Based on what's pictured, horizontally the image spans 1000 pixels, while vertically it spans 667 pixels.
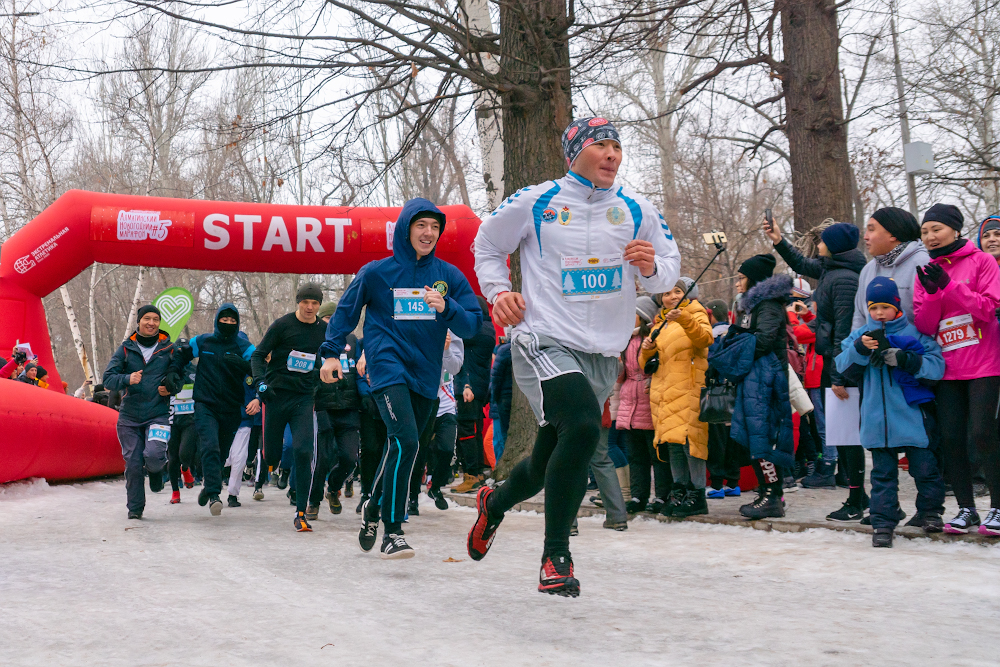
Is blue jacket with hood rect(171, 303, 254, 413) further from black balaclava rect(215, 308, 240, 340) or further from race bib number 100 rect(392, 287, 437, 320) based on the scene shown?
race bib number 100 rect(392, 287, 437, 320)

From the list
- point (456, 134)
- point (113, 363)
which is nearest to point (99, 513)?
point (113, 363)

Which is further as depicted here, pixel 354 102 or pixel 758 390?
pixel 354 102

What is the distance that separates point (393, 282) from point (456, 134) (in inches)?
215

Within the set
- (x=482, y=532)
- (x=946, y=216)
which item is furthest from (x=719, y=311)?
(x=482, y=532)

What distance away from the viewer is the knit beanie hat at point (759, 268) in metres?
7.63

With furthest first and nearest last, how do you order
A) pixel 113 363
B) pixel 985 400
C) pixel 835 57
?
pixel 835 57 < pixel 113 363 < pixel 985 400

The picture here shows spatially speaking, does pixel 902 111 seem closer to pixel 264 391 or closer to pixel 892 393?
pixel 892 393

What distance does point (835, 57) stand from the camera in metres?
11.0

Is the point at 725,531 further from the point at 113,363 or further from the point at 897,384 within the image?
the point at 113,363

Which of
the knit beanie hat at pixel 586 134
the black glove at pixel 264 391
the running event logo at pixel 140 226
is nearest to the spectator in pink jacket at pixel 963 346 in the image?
the knit beanie hat at pixel 586 134

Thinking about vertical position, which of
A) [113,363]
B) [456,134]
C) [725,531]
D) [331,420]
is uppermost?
[456,134]

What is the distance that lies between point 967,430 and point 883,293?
1.00 m

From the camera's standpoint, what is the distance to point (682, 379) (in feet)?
25.1

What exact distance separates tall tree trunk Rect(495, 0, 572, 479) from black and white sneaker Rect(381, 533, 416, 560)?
158 inches
